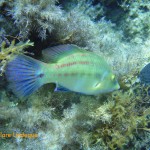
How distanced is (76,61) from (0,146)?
1.49 metres

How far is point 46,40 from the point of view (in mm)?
3586

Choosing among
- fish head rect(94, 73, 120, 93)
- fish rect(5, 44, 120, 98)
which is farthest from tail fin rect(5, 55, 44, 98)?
fish head rect(94, 73, 120, 93)

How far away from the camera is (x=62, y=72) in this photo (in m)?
2.53

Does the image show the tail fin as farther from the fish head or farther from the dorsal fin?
the fish head

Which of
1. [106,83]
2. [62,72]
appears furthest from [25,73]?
[106,83]

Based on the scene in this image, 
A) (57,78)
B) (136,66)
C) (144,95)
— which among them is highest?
(57,78)

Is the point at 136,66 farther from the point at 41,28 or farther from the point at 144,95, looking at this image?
the point at 41,28

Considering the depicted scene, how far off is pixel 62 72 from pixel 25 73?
409mm

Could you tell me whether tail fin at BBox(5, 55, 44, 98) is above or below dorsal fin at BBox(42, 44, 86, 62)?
below

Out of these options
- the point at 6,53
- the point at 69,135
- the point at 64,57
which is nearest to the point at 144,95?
the point at 69,135

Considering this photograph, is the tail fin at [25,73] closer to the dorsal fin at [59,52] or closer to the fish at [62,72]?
the fish at [62,72]

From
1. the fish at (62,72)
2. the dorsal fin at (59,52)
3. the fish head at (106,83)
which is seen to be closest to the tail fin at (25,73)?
the fish at (62,72)

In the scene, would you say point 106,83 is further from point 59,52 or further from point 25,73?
point 25,73

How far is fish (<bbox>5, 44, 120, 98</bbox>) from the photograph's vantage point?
2520mm
